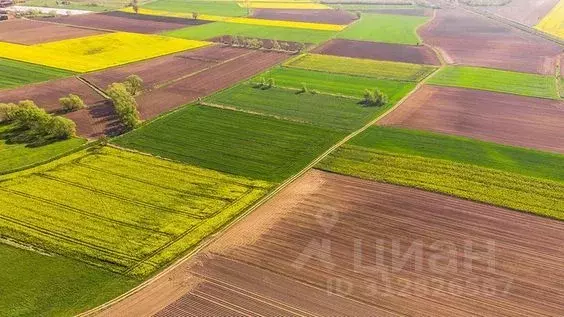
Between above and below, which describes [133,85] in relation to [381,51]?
below

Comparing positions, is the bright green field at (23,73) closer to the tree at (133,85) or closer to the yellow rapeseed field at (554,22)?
the tree at (133,85)

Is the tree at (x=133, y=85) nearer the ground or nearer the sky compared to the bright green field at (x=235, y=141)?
nearer the sky

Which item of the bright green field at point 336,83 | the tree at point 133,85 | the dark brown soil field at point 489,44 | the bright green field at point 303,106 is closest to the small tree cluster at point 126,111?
the tree at point 133,85

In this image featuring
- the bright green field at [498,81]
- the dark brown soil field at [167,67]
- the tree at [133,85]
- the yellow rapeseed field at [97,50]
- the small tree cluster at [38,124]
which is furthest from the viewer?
the yellow rapeseed field at [97,50]

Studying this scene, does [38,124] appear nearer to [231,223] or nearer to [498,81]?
[231,223]

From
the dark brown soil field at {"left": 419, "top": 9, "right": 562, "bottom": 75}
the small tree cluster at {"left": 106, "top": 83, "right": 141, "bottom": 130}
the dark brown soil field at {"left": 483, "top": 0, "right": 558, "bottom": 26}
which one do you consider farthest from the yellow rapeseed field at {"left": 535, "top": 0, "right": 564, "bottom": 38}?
the small tree cluster at {"left": 106, "top": 83, "right": 141, "bottom": 130}

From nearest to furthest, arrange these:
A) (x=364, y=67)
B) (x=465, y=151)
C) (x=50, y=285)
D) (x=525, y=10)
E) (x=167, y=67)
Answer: (x=50, y=285)
(x=465, y=151)
(x=167, y=67)
(x=364, y=67)
(x=525, y=10)

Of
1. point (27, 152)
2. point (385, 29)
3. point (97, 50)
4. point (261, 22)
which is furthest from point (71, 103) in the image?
point (385, 29)

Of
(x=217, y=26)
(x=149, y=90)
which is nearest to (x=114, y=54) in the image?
(x=149, y=90)
